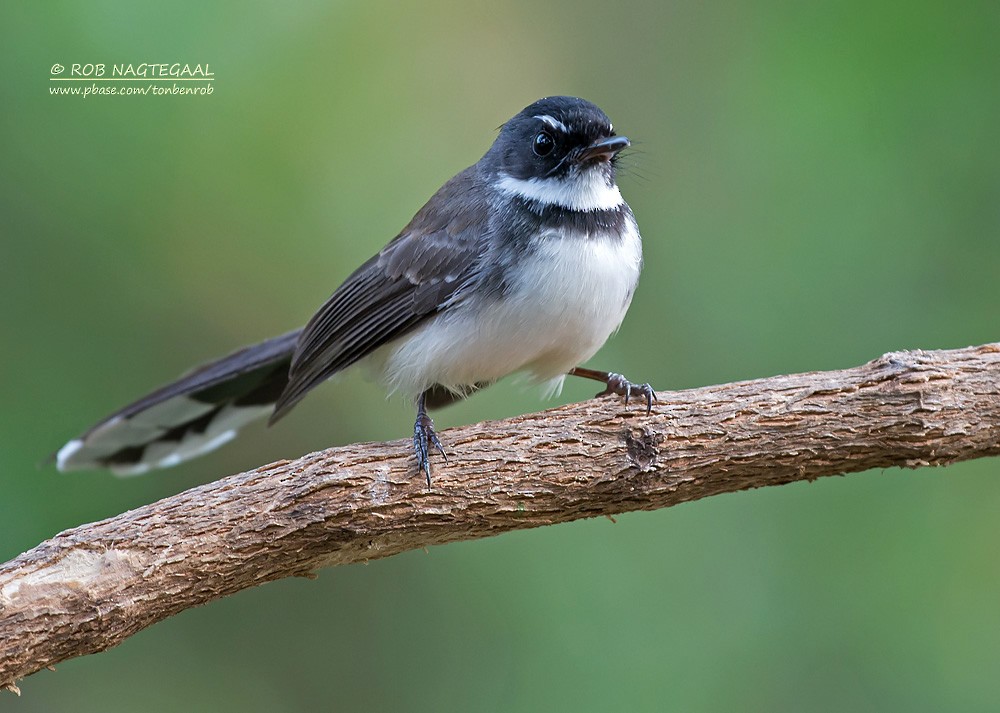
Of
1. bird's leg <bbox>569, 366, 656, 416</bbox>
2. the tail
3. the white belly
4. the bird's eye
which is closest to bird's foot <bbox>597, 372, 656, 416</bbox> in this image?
bird's leg <bbox>569, 366, 656, 416</bbox>

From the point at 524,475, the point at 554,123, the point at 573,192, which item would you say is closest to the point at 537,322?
the point at 573,192

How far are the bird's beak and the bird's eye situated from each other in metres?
0.18

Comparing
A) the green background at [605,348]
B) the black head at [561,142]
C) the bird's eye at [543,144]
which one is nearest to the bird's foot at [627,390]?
the black head at [561,142]

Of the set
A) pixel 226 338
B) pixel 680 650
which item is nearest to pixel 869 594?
pixel 680 650

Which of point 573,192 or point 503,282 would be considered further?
point 573,192

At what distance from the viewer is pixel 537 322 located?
13.9 ft

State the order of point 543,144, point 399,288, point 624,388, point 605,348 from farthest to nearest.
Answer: point 605,348 < point 399,288 < point 543,144 < point 624,388

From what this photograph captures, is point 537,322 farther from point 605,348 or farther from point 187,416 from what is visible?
point 187,416

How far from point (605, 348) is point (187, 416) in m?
2.32

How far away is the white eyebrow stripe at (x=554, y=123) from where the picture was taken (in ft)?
14.4

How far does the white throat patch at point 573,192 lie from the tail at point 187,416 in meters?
1.61

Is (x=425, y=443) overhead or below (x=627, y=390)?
below

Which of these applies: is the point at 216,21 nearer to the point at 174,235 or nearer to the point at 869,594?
the point at 174,235

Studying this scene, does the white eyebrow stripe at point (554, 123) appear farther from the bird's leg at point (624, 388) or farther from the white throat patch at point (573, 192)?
the bird's leg at point (624, 388)
